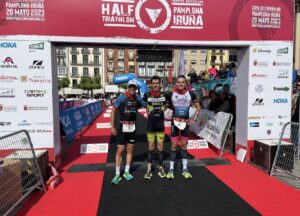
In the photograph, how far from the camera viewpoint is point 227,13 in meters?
6.19

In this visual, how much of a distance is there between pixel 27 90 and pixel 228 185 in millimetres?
4414

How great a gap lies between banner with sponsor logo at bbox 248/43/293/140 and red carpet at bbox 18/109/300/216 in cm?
103

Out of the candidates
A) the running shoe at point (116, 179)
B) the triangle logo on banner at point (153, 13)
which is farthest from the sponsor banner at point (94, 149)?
the triangle logo on banner at point (153, 13)

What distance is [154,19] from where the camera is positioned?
19.7ft

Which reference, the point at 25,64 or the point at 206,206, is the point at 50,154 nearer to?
the point at 25,64

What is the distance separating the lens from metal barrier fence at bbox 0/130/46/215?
3.78 meters

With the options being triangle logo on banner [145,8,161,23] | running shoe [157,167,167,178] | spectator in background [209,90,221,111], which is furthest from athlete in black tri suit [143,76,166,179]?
spectator in background [209,90,221,111]

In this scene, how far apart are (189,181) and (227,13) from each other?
3788 mm

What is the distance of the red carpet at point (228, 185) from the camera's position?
4.08m

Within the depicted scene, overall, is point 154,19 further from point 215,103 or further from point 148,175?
point 215,103

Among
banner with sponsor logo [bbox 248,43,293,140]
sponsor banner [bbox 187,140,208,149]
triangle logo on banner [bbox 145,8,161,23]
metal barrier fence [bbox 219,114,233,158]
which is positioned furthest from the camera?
sponsor banner [bbox 187,140,208,149]

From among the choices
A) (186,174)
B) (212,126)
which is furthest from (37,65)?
(212,126)

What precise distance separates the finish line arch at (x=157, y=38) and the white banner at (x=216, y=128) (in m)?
0.51

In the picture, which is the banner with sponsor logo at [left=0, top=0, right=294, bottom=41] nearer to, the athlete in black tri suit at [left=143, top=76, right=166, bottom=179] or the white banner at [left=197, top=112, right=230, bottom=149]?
the athlete in black tri suit at [left=143, top=76, right=166, bottom=179]
